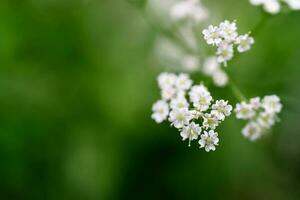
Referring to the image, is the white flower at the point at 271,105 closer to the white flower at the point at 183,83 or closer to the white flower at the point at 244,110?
the white flower at the point at 244,110

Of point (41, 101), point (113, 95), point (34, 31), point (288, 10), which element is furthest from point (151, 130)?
point (288, 10)

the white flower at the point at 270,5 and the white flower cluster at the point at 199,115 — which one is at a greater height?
the white flower at the point at 270,5

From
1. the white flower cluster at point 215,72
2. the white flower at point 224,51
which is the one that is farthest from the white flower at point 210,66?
the white flower at point 224,51

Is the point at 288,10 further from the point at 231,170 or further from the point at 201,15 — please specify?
the point at 231,170

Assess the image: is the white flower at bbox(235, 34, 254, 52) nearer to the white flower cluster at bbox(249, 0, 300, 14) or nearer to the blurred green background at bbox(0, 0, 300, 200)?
the white flower cluster at bbox(249, 0, 300, 14)

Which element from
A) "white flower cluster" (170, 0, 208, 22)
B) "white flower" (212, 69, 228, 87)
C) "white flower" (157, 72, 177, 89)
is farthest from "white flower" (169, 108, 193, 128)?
"white flower cluster" (170, 0, 208, 22)
